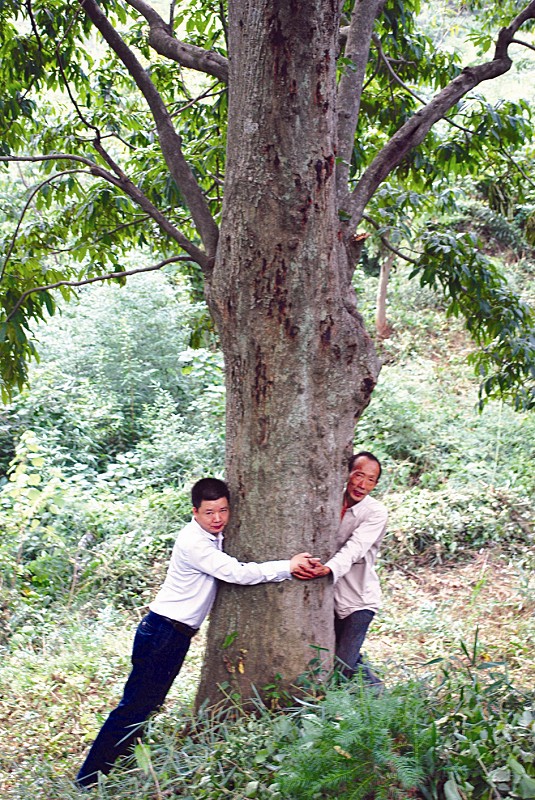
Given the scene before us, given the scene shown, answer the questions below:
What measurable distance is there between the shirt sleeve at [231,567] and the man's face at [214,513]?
3.4 inches

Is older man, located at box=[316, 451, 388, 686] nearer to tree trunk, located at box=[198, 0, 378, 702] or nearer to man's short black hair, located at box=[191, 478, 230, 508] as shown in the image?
tree trunk, located at box=[198, 0, 378, 702]

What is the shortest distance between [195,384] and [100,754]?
7.22 metres

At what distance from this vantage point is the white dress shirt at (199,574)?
3354 millimetres

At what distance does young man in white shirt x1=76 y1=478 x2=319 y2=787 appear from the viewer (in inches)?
134

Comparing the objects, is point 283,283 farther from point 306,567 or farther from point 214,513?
point 306,567

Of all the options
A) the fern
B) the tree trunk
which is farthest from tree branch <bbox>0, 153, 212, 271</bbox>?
the fern

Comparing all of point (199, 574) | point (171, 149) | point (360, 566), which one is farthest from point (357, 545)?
point (171, 149)

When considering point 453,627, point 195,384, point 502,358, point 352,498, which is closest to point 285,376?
point 352,498

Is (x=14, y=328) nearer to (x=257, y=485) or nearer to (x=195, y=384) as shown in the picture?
(x=257, y=485)

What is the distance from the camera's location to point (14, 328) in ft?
13.9

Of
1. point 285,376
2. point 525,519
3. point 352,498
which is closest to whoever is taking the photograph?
point 285,376

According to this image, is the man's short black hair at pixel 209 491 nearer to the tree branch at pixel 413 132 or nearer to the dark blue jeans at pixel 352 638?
the dark blue jeans at pixel 352 638

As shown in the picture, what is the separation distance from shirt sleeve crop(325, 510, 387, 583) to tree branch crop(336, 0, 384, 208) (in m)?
1.57

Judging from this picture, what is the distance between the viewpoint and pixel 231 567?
3371 mm
